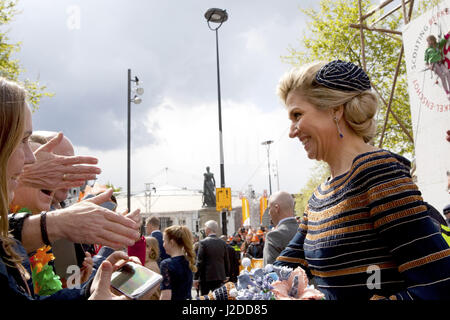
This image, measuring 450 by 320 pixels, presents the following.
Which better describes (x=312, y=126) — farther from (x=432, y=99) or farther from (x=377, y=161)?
(x=432, y=99)

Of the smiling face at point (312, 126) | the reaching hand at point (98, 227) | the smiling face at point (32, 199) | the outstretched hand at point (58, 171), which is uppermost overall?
the smiling face at point (312, 126)

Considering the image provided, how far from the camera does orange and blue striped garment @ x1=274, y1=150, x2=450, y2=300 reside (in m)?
1.08

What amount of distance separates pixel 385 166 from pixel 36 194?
1571 millimetres

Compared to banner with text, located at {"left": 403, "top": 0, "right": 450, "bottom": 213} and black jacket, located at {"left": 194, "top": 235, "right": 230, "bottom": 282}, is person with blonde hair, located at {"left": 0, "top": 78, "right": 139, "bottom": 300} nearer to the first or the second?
banner with text, located at {"left": 403, "top": 0, "right": 450, "bottom": 213}

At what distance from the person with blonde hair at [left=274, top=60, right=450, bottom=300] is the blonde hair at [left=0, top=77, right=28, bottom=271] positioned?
1016 mm

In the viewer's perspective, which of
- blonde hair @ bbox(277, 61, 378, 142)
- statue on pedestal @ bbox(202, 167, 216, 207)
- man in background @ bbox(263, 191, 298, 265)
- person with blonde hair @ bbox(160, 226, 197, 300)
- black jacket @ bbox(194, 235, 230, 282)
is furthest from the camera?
statue on pedestal @ bbox(202, 167, 216, 207)

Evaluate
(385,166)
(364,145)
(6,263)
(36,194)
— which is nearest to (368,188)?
(385,166)

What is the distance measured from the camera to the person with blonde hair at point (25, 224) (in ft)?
3.72

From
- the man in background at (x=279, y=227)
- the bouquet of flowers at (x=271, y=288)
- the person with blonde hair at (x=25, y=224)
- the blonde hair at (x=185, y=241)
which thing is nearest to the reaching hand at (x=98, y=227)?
the person with blonde hair at (x=25, y=224)

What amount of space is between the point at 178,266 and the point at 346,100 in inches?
154

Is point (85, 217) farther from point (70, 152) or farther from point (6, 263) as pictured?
point (70, 152)

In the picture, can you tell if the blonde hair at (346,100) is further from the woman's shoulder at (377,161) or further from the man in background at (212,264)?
the man in background at (212,264)

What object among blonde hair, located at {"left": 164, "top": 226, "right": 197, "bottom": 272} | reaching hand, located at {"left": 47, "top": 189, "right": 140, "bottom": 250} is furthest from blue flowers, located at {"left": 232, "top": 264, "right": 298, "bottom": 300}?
blonde hair, located at {"left": 164, "top": 226, "right": 197, "bottom": 272}

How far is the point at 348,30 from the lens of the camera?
14.6 m
